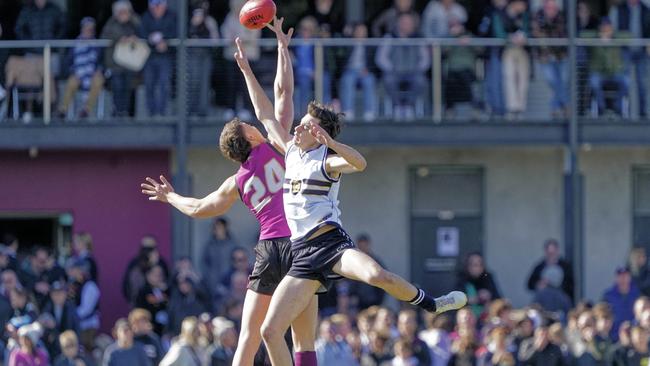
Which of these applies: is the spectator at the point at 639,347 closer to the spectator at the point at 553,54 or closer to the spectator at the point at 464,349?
the spectator at the point at 464,349

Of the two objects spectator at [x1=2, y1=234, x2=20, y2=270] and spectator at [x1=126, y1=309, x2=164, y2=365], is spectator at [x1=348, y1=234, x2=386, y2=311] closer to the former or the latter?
spectator at [x1=126, y1=309, x2=164, y2=365]

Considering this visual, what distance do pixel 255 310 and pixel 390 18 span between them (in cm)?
1159

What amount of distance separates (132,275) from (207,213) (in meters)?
9.20

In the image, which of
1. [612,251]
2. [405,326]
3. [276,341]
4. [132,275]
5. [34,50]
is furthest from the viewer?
[612,251]

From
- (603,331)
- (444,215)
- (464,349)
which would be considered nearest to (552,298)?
(603,331)

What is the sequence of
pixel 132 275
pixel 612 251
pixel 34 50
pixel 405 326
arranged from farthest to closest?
pixel 612 251, pixel 34 50, pixel 132 275, pixel 405 326

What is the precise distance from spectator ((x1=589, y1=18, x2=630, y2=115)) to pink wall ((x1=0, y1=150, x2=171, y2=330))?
5.89 meters

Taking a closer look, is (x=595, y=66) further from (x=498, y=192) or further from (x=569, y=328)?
(x=569, y=328)

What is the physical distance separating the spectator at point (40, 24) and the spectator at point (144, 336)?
241 inches

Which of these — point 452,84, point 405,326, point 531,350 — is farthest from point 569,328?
point 452,84

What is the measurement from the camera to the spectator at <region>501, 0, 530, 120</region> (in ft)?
69.0

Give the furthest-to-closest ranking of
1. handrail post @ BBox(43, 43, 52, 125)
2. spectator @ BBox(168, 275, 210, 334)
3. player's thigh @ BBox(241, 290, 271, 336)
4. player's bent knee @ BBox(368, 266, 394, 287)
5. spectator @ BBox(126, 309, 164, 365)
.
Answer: handrail post @ BBox(43, 43, 52, 125) → spectator @ BBox(168, 275, 210, 334) → spectator @ BBox(126, 309, 164, 365) → player's thigh @ BBox(241, 290, 271, 336) → player's bent knee @ BBox(368, 266, 394, 287)

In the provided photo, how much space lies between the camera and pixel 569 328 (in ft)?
56.1

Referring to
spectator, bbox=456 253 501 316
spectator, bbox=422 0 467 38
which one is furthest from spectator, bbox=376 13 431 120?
spectator, bbox=456 253 501 316
